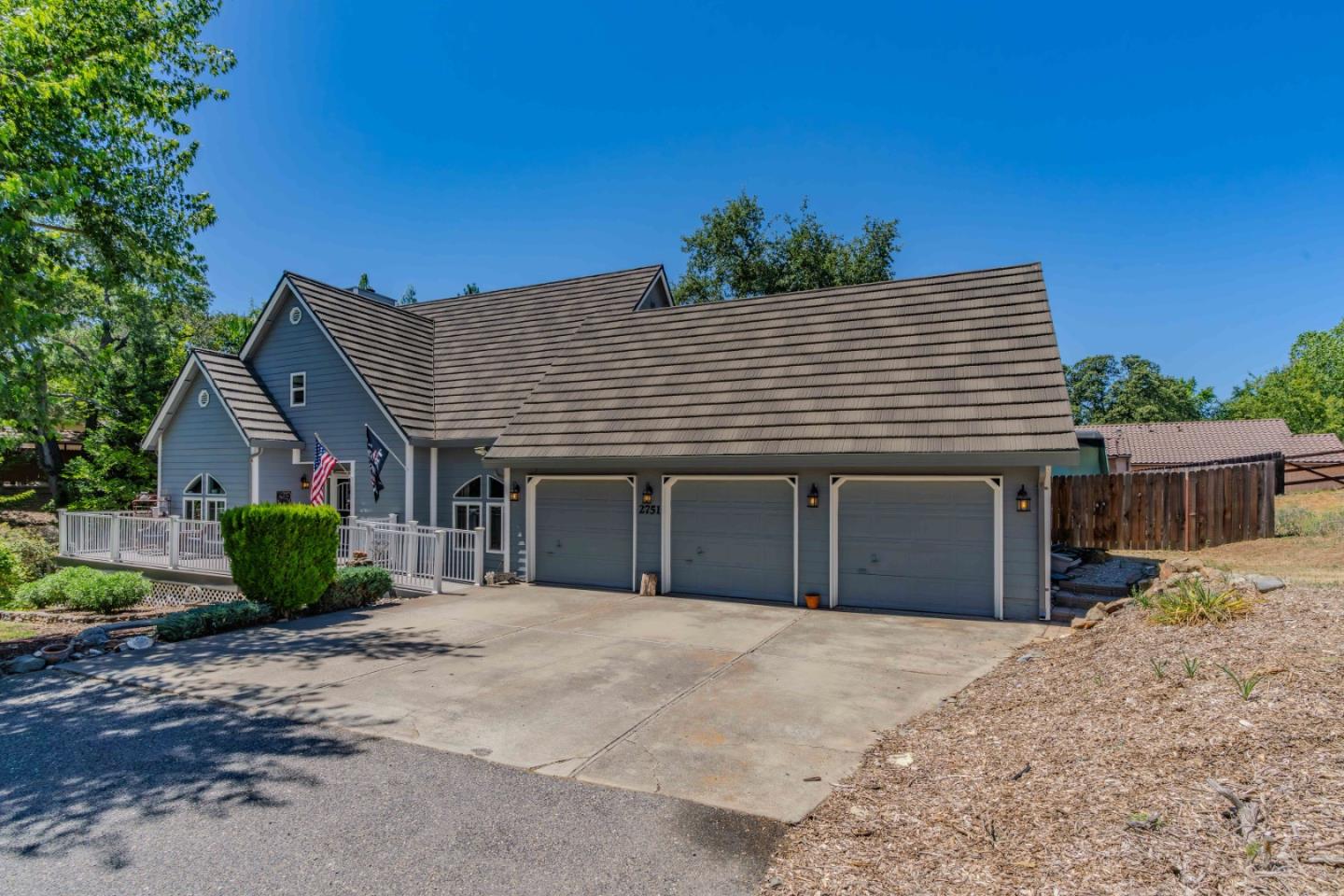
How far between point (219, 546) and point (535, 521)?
6874mm

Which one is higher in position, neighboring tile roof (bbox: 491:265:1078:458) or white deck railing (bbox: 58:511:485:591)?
neighboring tile roof (bbox: 491:265:1078:458)

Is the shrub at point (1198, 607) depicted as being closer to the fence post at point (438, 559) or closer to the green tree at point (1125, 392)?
the fence post at point (438, 559)

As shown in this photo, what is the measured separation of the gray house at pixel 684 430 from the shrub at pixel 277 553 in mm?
3866

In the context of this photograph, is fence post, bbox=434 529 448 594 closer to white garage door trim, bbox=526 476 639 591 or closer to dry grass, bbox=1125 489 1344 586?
white garage door trim, bbox=526 476 639 591

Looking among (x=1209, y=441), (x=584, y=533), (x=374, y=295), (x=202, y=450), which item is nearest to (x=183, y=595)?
(x=202, y=450)

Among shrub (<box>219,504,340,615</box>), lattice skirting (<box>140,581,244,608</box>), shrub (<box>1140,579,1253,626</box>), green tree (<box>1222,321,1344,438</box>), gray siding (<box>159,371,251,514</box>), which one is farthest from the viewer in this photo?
green tree (<box>1222,321,1344,438</box>)

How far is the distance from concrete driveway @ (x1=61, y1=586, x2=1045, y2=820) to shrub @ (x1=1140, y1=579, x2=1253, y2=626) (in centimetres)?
177

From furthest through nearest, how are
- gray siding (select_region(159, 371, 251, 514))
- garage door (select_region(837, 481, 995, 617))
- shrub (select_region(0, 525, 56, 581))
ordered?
shrub (select_region(0, 525, 56, 581))
gray siding (select_region(159, 371, 251, 514))
garage door (select_region(837, 481, 995, 617))

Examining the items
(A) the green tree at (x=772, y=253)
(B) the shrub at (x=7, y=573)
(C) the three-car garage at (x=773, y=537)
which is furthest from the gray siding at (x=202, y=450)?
(A) the green tree at (x=772, y=253)

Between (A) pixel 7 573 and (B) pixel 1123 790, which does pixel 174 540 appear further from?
(B) pixel 1123 790

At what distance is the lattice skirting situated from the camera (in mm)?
13773

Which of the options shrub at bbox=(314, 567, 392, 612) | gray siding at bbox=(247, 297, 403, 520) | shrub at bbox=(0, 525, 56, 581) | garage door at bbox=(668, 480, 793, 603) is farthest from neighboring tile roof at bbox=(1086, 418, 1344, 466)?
shrub at bbox=(0, 525, 56, 581)

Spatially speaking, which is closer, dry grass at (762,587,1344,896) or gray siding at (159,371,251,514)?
dry grass at (762,587,1344,896)

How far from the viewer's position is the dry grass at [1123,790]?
2908mm
